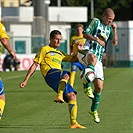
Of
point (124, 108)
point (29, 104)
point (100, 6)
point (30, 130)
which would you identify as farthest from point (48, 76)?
point (100, 6)

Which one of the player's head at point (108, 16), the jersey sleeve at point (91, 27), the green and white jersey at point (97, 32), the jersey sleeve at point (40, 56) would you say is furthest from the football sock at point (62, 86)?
the player's head at point (108, 16)

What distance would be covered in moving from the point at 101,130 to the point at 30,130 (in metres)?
1.14

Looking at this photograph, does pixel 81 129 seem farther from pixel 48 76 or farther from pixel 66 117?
pixel 66 117

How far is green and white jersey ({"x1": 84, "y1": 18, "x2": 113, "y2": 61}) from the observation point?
1272 centimetres

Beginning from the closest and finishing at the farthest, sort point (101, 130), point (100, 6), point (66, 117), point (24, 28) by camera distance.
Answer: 1. point (101, 130)
2. point (66, 117)
3. point (24, 28)
4. point (100, 6)

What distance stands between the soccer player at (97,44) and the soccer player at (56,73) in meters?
0.42

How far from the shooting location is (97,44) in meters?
12.8

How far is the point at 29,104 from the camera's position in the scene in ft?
56.1

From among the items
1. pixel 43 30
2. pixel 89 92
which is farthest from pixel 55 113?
pixel 43 30

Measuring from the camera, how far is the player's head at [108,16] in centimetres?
1254

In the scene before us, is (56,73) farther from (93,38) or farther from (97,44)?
(97,44)

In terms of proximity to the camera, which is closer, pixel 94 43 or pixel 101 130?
pixel 101 130

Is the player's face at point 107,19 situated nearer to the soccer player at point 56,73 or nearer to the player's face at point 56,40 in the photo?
the soccer player at point 56,73

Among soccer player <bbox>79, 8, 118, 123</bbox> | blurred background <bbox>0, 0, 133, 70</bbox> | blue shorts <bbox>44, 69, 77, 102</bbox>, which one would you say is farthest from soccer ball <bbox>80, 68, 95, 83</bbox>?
blurred background <bbox>0, 0, 133, 70</bbox>
